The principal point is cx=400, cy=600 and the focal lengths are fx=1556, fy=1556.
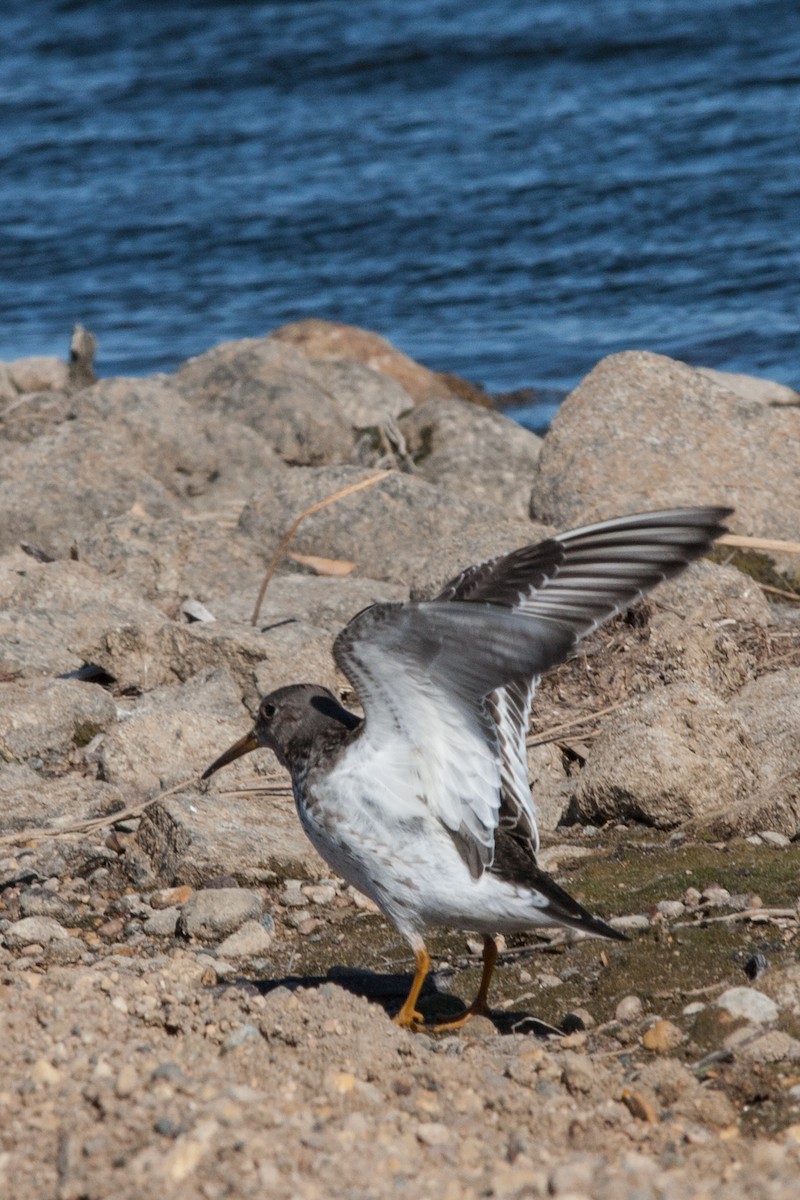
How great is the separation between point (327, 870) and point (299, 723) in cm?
83

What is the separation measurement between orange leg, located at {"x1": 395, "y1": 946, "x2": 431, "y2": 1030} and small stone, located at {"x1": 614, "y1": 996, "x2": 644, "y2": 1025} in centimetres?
62

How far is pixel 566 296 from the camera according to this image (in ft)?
57.3

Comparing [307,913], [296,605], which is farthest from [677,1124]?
[296,605]

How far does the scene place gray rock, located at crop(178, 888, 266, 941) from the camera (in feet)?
18.0

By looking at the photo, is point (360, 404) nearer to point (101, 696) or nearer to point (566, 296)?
point (566, 296)

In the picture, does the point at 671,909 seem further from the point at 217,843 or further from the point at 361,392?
the point at 361,392

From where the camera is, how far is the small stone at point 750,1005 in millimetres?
4379

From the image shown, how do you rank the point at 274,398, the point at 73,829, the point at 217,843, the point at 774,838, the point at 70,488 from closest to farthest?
the point at 774,838 < the point at 217,843 < the point at 73,829 < the point at 70,488 < the point at 274,398

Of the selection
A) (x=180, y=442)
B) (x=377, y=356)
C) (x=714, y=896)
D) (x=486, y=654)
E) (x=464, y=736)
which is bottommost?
(x=377, y=356)

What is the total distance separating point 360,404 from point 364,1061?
9.47 meters

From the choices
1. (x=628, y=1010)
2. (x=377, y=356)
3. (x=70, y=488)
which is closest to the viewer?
(x=628, y=1010)

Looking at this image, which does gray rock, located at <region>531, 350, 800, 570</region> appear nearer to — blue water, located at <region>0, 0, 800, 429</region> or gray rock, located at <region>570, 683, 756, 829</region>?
gray rock, located at <region>570, 683, 756, 829</region>

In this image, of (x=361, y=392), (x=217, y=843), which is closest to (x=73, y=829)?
(x=217, y=843)

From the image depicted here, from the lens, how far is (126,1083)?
3.69m
